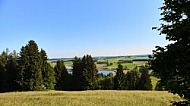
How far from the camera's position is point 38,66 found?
57.8 meters

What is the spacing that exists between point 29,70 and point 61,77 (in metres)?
14.0

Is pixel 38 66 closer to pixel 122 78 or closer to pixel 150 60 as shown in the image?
pixel 122 78

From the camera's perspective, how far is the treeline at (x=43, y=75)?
56.6 m

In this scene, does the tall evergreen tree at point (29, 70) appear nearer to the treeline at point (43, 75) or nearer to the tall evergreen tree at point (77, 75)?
the treeline at point (43, 75)

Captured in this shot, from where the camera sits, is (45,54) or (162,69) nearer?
(162,69)

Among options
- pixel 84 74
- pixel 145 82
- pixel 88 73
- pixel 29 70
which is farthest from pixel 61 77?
pixel 145 82

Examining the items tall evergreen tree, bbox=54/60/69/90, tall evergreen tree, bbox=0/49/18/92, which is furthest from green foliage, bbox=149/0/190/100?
tall evergreen tree, bbox=54/60/69/90

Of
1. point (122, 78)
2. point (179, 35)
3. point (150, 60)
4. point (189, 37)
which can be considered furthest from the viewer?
point (122, 78)

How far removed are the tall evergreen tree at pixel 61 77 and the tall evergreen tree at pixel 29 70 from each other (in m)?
11.0

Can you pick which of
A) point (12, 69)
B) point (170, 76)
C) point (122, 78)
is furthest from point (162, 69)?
point (122, 78)

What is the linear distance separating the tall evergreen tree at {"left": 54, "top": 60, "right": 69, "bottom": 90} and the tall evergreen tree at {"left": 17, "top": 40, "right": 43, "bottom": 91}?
433 inches

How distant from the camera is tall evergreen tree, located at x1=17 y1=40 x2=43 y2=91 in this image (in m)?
56.1

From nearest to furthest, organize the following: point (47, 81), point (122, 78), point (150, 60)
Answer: point (150, 60), point (47, 81), point (122, 78)

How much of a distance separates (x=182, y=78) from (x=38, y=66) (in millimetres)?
51678
